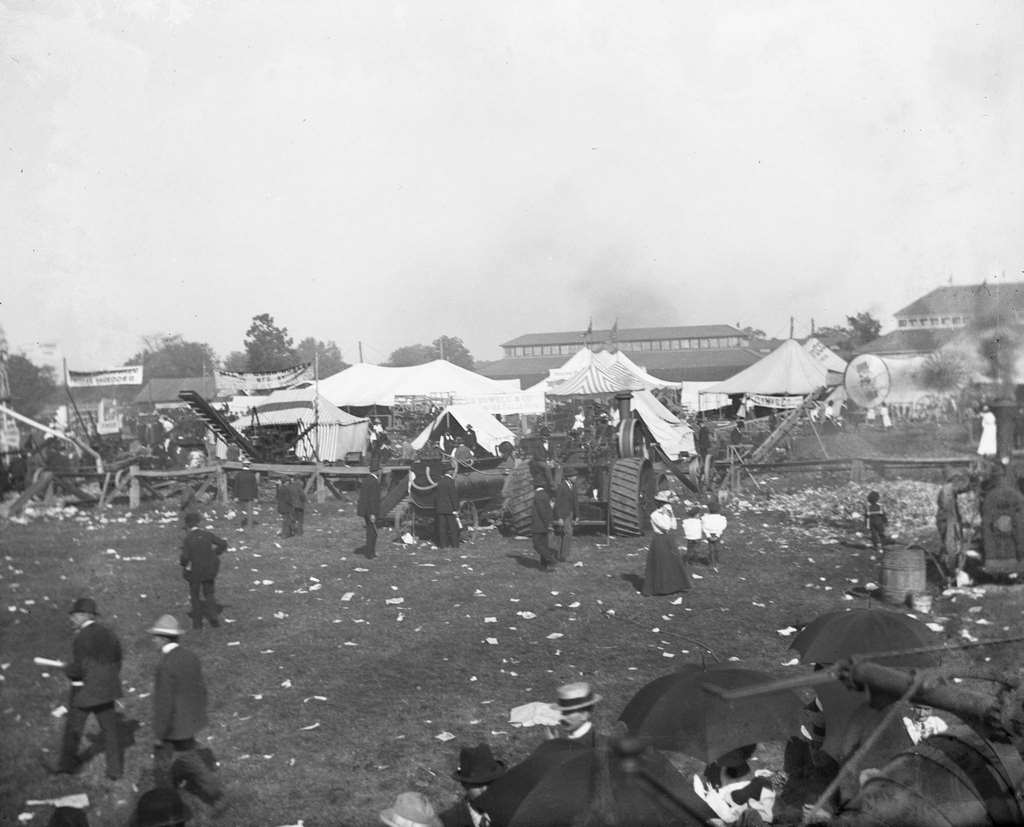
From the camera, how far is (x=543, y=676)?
9094 millimetres

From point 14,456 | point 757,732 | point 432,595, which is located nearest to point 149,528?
point 14,456

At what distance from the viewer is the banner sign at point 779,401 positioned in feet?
106

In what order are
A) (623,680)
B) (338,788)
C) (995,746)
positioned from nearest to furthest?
(995,746), (338,788), (623,680)

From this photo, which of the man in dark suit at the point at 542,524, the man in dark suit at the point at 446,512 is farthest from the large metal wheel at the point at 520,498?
the man in dark suit at the point at 542,524

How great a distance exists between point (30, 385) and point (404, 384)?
35.8 ft

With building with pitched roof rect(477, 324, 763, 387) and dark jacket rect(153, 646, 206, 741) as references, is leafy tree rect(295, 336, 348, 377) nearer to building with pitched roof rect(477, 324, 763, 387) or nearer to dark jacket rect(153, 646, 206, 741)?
building with pitched roof rect(477, 324, 763, 387)

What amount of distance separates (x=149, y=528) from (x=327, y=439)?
942 centimetres

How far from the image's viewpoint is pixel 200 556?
35.3ft

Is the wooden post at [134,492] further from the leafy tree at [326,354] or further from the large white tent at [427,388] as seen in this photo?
the leafy tree at [326,354]

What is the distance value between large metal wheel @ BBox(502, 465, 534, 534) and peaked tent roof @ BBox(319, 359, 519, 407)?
12245mm

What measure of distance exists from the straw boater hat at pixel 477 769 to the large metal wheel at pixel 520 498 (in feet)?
34.8

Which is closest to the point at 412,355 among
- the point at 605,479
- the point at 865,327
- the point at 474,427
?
the point at 865,327

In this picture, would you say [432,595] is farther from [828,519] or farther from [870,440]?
[870,440]

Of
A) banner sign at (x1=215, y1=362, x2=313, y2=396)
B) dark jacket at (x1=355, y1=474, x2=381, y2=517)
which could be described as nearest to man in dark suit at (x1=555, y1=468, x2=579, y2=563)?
dark jacket at (x1=355, y1=474, x2=381, y2=517)
